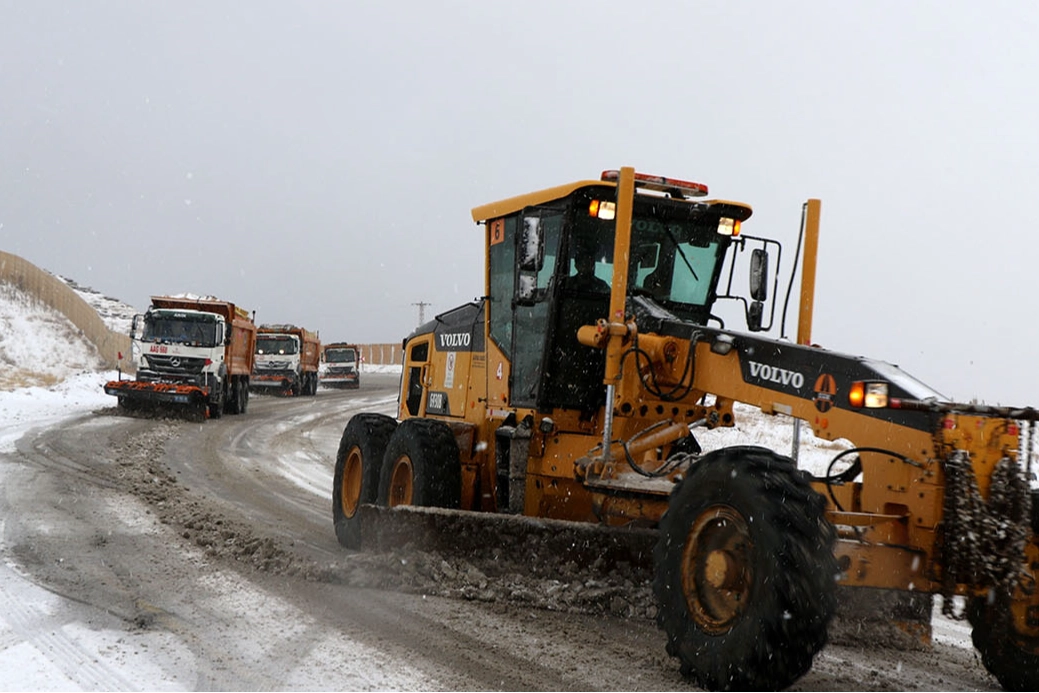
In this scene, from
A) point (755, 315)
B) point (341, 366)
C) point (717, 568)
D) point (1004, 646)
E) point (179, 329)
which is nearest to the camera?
point (717, 568)

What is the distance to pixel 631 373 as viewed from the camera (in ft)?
20.9

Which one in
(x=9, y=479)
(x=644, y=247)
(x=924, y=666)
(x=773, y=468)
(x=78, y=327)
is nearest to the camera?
(x=773, y=468)

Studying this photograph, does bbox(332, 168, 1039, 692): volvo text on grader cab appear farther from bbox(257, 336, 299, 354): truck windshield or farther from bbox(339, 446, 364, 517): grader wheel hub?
bbox(257, 336, 299, 354): truck windshield

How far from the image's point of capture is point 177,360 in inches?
876

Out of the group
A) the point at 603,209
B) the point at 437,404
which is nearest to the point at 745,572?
the point at 603,209

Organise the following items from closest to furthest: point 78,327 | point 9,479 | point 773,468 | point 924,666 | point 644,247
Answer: point 773,468, point 924,666, point 644,247, point 9,479, point 78,327

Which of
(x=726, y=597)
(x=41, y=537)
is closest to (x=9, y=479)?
(x=41, y=537)

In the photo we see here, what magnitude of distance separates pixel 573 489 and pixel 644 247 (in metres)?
1.84

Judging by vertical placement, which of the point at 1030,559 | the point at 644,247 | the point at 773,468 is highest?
the point at 644,247

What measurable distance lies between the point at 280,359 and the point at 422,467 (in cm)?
3014

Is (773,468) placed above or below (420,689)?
above

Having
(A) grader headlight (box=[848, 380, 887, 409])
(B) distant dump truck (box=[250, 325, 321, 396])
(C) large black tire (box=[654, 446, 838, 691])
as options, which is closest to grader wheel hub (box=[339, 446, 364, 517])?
Result: (C) large black tire (box=[654, 446, 838, 691])

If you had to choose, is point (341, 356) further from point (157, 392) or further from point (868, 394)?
point (868, 394)

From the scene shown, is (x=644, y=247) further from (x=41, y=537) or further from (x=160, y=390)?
(x=160, y=390)
